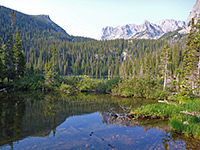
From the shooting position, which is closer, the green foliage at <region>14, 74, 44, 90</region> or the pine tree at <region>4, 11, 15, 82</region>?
the green foliage at <region>14, 74, 44, 90</region>

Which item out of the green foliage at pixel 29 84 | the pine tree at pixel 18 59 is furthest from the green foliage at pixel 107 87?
the pine tree at pixel 18 59

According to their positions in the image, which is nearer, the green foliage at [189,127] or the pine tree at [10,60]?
the green foliage at [189,127]

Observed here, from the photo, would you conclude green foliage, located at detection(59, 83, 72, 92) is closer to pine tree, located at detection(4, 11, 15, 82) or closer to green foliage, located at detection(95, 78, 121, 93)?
green foliage, located at detection(95, 78, 121, 93)

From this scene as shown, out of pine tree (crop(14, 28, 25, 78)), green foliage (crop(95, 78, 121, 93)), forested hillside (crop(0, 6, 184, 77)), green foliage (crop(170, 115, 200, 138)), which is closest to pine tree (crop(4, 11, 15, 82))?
pine tree (crop(14, 28, 25, 78))

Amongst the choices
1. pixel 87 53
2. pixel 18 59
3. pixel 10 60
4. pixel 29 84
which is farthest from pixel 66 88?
pixel 87 53

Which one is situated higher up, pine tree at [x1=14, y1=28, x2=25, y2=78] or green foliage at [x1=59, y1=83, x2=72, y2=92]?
pine tree at [x1=14, y1=28, x2=25, y2=78]

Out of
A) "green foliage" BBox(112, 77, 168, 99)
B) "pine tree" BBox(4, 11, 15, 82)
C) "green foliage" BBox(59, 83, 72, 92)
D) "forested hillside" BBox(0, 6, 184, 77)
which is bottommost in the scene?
"green foliage" BBox(59, 83, 72, 92)

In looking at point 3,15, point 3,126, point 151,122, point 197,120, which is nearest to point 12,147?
point 3,126

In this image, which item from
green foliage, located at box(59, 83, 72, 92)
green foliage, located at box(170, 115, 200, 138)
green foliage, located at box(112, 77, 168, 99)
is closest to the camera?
green foliage, located at box(170, 115, 200, 138)

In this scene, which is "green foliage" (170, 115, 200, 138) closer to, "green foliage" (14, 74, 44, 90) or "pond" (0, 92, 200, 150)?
"pond" (0, 92, 200, 150)

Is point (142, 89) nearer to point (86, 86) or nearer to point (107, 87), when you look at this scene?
point (107, 87)

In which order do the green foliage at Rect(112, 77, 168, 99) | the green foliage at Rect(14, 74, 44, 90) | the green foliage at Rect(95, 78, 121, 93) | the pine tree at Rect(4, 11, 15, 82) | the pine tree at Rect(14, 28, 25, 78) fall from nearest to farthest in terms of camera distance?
the green foliage at Rect(112, 77, 168, 99) < the green foliage at Rect(95, 78, 121, 93) < the green foliage at Rect(14, 74, 44, 90) < the pine tree at Rect(4, 11, 15, 82) < the pine tree at Rect(14, 28, 25, 78)

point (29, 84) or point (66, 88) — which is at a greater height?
point (29, 84)

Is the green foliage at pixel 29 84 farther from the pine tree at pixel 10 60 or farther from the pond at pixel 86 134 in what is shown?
the pond at pixel 86 134
